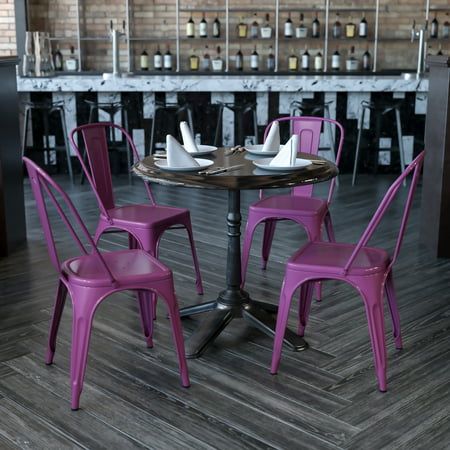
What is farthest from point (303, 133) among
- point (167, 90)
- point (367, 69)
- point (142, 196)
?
point (367, 69)

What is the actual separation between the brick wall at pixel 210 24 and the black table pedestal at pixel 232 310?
5.96 meters

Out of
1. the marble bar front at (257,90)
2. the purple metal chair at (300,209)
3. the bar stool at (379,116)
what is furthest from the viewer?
the marble bar front at (257,90)

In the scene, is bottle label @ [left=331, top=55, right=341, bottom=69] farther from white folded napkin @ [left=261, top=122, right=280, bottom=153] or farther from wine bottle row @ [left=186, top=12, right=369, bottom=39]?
A: white folded napkin @ [left=261, top=122, right=280, bottom=153]

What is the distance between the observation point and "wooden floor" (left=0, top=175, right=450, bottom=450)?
2193 millimetres

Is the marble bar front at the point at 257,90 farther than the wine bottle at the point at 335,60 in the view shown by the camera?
No

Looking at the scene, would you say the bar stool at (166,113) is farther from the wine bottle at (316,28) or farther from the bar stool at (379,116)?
the wine bottle at (316,28)

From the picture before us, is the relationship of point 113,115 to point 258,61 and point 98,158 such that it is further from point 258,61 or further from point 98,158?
point 98,158

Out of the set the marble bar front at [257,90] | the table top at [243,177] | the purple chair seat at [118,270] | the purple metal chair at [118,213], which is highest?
the marble bar front at [257,90]

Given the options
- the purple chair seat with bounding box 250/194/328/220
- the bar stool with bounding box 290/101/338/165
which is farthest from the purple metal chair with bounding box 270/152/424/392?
the bar stool with bounding box 290/101/338/165

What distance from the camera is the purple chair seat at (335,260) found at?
2.47 metres

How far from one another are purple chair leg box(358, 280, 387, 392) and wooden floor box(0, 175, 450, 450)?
0.08 metres

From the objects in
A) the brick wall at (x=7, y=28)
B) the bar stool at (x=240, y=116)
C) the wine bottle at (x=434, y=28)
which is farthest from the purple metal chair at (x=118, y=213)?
the wine bottle at (x=434, y=28)

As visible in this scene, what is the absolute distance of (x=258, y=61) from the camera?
859cm

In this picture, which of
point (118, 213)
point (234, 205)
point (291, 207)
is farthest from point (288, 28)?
point (234, 205)
